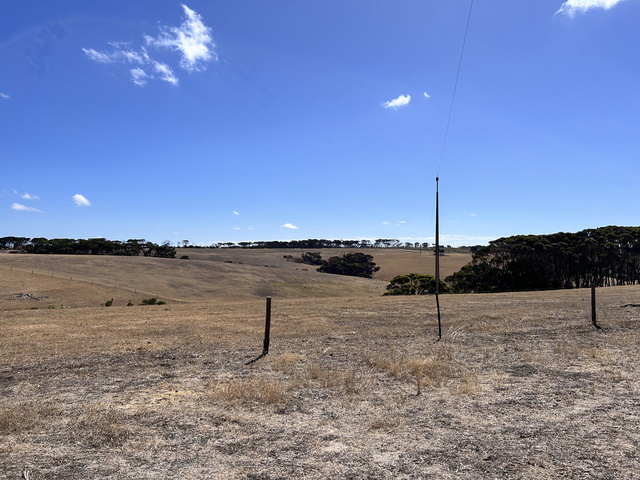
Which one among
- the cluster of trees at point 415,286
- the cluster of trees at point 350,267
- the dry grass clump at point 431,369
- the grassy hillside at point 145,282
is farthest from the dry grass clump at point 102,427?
the cluster of trees at point 350,267

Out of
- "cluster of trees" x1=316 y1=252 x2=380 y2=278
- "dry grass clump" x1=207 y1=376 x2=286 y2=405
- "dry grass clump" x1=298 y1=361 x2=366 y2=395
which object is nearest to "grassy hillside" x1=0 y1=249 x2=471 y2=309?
"cluster of trees" x1=316 y1=252 x2=380 y2=278

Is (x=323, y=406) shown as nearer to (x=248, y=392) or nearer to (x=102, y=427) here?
(x=248, y=392)

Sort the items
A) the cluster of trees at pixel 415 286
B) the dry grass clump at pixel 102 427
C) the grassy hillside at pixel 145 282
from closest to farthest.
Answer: the dry grass clump at pixel 102 427 → the grassy hillside at pixel 145 282 → the cluster of trees at pixel 415 286

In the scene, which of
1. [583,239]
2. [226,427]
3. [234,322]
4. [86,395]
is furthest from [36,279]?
[583,239]

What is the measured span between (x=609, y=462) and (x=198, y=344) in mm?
10906

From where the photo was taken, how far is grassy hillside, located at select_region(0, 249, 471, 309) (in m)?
43.8

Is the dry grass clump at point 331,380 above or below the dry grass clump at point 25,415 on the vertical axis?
above

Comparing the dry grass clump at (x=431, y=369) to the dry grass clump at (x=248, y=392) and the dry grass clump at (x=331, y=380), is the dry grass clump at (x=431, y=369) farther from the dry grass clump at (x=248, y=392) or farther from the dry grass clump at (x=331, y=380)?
the dry grass clump at (x=248, y=392)

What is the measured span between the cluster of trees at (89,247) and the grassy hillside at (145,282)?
83.5ft

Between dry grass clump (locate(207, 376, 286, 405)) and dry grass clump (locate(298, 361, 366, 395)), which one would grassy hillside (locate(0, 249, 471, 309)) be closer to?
dry grass clump (locate(207, 376, 286, 405))

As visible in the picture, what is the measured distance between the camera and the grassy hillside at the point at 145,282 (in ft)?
144

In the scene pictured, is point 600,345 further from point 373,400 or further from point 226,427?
point 226,427

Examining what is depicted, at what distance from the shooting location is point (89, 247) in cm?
9781

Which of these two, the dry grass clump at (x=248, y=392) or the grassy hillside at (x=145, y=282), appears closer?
the dry grass clump at (x=248, y=392)
